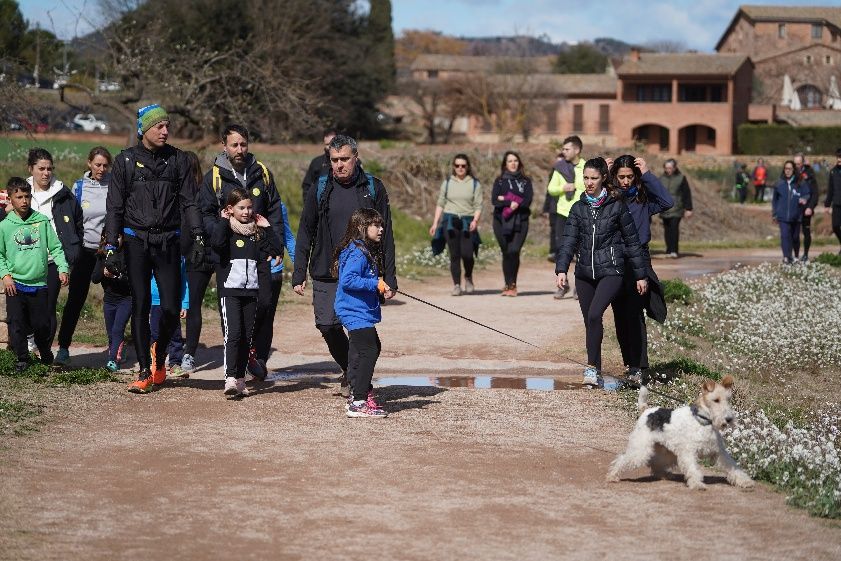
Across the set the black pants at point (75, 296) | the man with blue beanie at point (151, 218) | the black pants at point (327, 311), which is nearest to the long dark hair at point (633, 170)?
the black pants at point (327, 311)

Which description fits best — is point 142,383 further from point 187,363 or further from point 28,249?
point 28,249

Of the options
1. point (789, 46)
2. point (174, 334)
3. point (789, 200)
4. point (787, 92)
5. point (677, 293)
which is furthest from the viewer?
point (789, 46)

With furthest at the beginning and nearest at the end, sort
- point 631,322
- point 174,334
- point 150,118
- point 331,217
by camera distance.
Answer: point 174,334 < point 631,322 < point 150,118 < point 331,217

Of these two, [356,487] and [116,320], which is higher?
[116,320]

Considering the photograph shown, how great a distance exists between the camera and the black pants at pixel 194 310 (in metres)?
11.2

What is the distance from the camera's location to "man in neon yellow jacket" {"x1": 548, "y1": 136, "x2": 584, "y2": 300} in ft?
54.4

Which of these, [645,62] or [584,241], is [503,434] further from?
[645,62]

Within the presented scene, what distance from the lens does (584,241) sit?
10328 millimetres

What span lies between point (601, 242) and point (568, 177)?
6.76 meters

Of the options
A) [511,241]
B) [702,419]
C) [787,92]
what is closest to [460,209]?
[511,241]

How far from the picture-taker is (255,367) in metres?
10.7

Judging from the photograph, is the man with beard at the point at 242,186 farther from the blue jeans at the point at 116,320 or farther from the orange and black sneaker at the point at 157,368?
the blue jeans at the point at 116,320

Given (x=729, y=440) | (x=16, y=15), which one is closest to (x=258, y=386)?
(x=729, y=440)

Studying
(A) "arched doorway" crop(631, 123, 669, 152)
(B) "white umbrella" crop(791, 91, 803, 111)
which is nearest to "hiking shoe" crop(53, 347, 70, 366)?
(A) "arched doorway" crop(631, 123, 669, 152)
